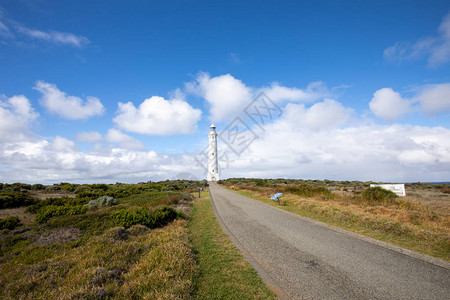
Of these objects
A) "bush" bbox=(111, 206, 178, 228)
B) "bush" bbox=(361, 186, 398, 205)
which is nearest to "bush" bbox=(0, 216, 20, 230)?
"bush" bbox=(111, 206, 178, 228)

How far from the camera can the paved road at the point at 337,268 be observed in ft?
13.4

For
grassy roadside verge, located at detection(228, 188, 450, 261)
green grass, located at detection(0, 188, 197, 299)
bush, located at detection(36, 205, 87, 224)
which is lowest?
grassy roadside verge, located at detection(228, 188, 450, 261)

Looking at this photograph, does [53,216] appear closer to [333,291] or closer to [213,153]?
[333,291]

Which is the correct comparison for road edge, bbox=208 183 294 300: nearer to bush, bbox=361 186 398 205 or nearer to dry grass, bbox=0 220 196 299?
dry grass, bbox=0 220 196 299

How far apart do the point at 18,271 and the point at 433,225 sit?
45.6ft

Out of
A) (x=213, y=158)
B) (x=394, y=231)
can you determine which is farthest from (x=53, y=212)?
(x=213, y=158)

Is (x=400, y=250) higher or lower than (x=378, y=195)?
lower

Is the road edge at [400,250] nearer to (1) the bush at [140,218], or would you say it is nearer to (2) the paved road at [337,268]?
(2) the paved road at [337,268]

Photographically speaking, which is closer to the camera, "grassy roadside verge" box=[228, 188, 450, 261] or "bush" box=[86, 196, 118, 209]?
"grassy roadside verge" box=[228, 188, 450, 261]

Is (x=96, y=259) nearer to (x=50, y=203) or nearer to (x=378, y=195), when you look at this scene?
(x=50, y=203)

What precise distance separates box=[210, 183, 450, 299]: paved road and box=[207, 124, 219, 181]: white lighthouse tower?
2187 inches

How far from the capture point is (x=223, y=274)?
489 centimetres

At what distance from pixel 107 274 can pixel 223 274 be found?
2.66 metres

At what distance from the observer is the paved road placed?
4.08 m
